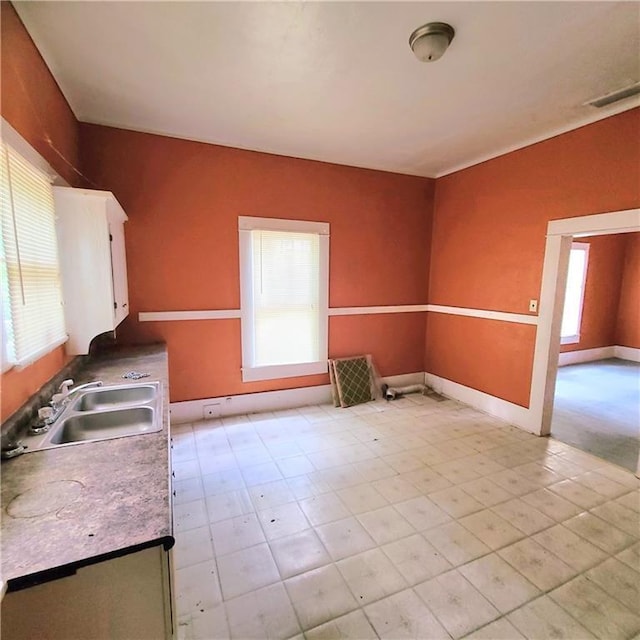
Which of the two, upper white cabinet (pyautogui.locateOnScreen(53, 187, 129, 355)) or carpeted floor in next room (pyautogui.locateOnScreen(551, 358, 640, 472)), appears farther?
carpeted floor in next room (pyautogui.locateOnScreen(551, 358, 640, 472))

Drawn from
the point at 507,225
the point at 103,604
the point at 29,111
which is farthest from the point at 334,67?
the point at 103,604

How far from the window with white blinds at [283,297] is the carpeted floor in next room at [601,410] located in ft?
8.78

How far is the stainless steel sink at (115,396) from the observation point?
2018 mm

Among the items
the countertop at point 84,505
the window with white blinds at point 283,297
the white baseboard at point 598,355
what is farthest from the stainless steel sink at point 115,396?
the white baseboard at point 598,355

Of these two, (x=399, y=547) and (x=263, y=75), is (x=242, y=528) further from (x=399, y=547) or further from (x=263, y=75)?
(x=263, y=75)

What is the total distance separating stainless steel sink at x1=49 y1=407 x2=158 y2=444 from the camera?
1685 millimetres

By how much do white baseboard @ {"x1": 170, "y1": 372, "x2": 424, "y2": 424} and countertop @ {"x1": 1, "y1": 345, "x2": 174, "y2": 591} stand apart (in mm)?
2039

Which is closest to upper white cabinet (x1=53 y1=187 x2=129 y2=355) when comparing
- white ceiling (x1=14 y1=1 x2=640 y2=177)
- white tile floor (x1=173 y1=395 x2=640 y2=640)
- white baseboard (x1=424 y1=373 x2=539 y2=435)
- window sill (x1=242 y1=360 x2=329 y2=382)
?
white ceiling (x1=14 y1=1 x2=640 y2=177)

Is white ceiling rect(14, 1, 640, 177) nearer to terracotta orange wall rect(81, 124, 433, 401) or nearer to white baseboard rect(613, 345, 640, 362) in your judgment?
terracotta orange wall rect(81, 124, 433, 401)

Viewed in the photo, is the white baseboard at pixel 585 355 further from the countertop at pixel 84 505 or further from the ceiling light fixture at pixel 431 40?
the countertop at pixel 84 505

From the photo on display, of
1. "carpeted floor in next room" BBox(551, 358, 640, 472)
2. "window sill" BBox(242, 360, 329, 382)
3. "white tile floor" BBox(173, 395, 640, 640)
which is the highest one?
"window sill" BBox(242, 360, 329, 382)

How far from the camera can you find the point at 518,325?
3.44 metres

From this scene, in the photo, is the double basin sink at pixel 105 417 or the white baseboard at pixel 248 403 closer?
the double basin sink at pixel 105 417

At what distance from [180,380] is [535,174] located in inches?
158
